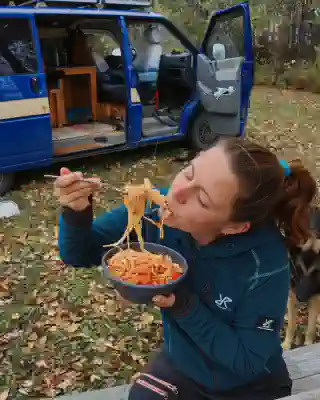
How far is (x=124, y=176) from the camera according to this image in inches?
285

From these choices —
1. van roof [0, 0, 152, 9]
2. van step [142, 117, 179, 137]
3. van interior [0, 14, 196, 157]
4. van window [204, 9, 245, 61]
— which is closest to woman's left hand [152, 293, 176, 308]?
van roof [0, 0, 152, 9]

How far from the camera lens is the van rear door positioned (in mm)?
5664

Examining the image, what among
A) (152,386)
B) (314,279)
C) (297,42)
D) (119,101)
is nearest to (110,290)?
(314,279)

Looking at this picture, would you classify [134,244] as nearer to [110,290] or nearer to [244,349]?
[244,349]

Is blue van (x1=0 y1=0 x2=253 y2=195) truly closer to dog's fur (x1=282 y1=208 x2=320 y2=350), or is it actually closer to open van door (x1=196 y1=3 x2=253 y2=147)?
open van door (x1=196 y1=3 x2=253 y2=147)

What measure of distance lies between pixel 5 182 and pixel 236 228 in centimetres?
Result: 497

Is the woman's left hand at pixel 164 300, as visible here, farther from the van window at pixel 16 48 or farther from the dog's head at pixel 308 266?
the van window at pixel 16 48

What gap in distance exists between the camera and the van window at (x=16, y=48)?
5723mm

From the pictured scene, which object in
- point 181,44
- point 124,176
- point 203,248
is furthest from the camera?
point 181,44

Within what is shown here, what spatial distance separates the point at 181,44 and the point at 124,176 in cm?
262

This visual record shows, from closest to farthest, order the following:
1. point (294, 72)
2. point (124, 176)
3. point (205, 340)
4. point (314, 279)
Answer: point (205, 340), point (314, 279), point (124, 176), point (294, 72)

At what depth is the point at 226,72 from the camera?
7.38 meters

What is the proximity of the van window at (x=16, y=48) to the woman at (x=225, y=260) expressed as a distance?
438 centimetres

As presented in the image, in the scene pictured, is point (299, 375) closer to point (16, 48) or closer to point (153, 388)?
point (153, 388)
